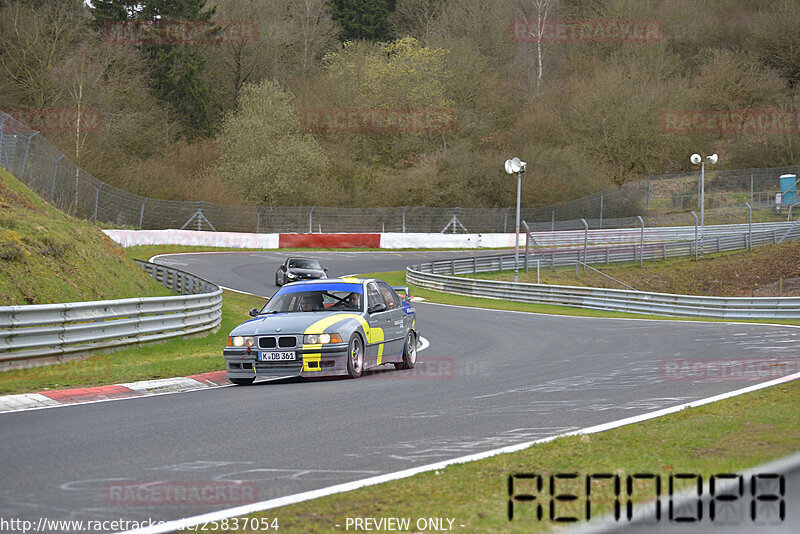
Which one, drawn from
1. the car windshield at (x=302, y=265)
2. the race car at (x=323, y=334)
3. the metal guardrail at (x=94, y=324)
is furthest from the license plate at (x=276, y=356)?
the car windshield at (x=302, y=265)

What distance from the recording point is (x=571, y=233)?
5331 cm

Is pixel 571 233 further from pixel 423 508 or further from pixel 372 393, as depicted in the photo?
pixel 423 508

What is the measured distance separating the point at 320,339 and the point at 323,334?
8 cm

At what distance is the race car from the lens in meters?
12.3

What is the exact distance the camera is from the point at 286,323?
41.9 feet

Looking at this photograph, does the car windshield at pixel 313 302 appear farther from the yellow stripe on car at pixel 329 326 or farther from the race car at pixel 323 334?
the yellow stripe on car at pixel 329 326

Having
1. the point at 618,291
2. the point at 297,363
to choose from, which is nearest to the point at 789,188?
the point at 618,291

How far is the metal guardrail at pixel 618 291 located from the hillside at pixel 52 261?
1589 centimetres

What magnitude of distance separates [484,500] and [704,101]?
74.2 m

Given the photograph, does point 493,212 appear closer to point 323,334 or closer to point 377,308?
point 377,308

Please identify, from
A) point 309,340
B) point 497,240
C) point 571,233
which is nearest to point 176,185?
point 497,240

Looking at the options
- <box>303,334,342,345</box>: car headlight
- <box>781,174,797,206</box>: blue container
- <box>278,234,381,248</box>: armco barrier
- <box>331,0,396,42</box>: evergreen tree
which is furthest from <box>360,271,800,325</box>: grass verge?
<box>331,0,396,42</box>: evergreen tree

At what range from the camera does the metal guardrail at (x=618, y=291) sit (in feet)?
93.2

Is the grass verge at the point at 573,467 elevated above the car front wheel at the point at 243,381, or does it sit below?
above
